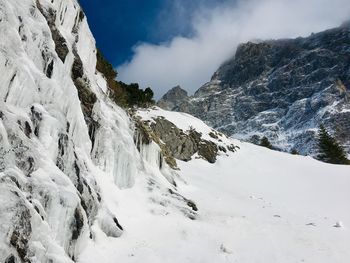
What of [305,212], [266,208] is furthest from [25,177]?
[305,212]

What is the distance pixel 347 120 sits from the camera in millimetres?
177125

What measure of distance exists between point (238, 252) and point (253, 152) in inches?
1854

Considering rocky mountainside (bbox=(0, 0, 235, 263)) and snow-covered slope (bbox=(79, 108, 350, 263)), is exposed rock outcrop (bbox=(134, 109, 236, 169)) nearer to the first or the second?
snow-covered slope (bbox=(79, 108, 350, 263))

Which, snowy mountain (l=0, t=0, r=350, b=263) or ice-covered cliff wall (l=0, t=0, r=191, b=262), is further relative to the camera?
snowy mountain (l=0, t=0, r=350, b=263)

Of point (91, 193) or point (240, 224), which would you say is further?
point (240, 224)

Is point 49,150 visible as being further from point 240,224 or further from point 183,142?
point 183,142

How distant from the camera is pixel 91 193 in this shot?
19.9 meters

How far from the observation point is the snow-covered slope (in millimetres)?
20688

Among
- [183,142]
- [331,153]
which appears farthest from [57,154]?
[331,153]

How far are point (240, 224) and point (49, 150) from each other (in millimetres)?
14887

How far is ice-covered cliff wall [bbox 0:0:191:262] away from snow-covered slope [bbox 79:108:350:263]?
1711 millimetres

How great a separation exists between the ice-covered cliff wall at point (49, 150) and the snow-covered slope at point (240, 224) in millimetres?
1711

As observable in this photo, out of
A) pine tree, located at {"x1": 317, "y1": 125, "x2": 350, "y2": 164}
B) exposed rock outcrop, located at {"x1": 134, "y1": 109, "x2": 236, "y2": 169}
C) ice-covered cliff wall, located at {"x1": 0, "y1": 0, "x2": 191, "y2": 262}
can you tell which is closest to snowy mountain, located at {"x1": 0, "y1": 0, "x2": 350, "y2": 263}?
ice-covered cliff wall, located at {"x1": 0, "y1": 0, "x2": 191, "y2": 262}

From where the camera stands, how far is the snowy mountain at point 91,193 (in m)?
14.3
